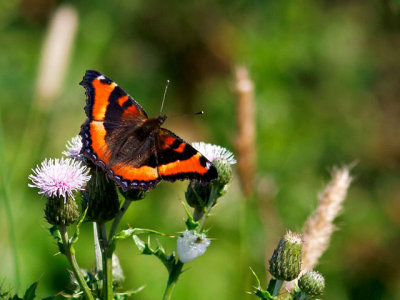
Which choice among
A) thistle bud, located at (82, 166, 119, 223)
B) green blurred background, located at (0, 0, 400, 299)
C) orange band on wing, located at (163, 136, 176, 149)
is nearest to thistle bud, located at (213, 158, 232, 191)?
orange band on wing, located at (163, 136, 176, 149)

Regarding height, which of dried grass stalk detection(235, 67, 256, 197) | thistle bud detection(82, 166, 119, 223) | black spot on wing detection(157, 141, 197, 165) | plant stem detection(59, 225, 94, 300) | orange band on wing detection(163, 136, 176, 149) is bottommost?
plant stem detection(59, 225, 94, 300)

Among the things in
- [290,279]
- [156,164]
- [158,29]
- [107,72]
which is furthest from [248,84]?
[158,29]

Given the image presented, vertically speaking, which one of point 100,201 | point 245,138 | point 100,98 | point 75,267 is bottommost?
point 75,267

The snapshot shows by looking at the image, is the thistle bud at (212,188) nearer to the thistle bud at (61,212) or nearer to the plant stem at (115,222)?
the plant stem at (115,222)

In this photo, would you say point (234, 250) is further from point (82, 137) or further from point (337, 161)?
point (82, 137)

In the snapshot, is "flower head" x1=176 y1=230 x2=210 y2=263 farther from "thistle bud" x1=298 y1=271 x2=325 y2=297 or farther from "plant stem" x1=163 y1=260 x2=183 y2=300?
"thistle bud" x1=298 y1=271 x2=325 y2=297

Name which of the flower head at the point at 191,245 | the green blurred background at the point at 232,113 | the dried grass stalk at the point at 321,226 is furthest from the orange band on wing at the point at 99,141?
the green blurred background at the point at 232,113

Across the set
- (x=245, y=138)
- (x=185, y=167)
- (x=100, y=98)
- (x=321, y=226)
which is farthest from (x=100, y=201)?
(x=245, y=138)

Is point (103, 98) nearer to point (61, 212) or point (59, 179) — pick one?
point (59, 179)
